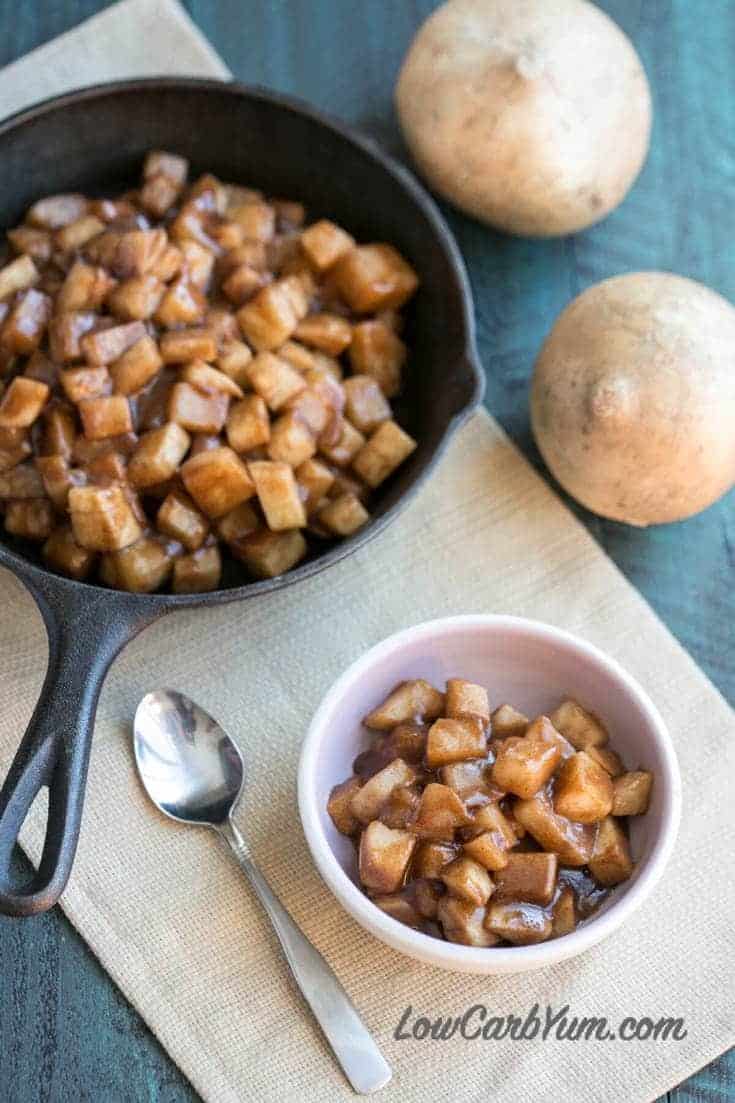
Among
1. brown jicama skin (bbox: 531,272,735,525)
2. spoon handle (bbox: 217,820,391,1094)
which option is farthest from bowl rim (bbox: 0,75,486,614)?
spoon handle (bbox: 217,820,391,1094)

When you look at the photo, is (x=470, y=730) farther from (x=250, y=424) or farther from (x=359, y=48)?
(x=359, y=48)

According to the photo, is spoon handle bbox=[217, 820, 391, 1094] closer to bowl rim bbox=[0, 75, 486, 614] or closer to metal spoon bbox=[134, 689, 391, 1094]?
metal spoon bbox=[134, 689, 391, 1094]

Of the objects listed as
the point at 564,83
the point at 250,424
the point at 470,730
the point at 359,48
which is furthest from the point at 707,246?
the point at 470,730

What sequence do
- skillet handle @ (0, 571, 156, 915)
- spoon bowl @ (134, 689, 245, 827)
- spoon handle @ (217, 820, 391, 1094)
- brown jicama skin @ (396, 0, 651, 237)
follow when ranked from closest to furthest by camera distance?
skillet handle @ (0, 571, 156, 915)
spoon handle @ (217, 820, 391, 1094)
spoon bowl @ (134, 689, 245, 827)
brown jicama skin @ (396, 0, 651, 237)

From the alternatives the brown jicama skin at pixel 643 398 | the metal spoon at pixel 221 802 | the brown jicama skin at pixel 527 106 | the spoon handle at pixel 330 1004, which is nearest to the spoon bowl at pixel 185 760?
the metal spoon at pixel 221 802

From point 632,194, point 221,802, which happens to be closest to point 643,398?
point 632,194

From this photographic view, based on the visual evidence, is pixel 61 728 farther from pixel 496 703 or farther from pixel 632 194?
pixel 632 194
